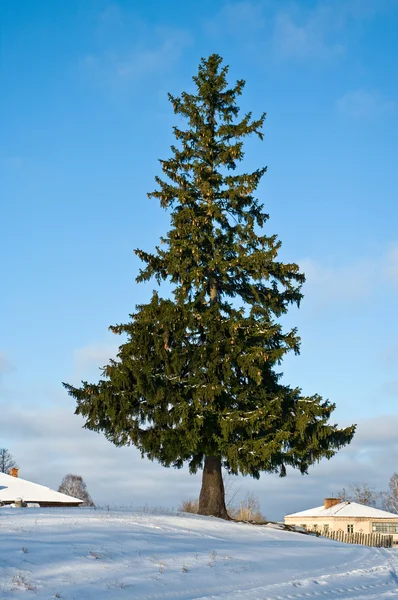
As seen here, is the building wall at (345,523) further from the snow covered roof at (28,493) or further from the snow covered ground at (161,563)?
the snow covered ground at (161,563)

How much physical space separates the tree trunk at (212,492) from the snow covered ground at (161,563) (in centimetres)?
461

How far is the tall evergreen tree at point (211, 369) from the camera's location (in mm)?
21031

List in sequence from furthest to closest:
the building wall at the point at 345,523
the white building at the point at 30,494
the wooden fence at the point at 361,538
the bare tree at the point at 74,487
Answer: the bare tree at the point at 74,487 → the building wall at the point at 345,523 → the white building at the point at 30,494 → the wooden fence at the point at 361,538

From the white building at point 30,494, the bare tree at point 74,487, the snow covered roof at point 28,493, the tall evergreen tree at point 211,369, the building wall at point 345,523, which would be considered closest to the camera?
the tall evergreen tree at point 211,369

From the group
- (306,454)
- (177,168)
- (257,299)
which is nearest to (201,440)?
(306,454)

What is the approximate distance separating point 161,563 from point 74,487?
59408 mm

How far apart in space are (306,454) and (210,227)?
931cm

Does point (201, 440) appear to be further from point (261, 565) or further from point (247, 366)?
point (261, 565)

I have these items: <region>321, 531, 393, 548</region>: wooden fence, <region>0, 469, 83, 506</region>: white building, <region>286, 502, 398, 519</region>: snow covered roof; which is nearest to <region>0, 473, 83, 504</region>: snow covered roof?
<region>0, 469, 83, 506</region>: white building

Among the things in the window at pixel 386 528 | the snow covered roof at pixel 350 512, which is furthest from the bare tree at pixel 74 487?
the window at pixel 386 528

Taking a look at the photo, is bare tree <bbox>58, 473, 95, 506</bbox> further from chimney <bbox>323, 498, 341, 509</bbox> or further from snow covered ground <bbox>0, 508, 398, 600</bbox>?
snow covered ground <bbox>0, 508, 398, 600</bbox>

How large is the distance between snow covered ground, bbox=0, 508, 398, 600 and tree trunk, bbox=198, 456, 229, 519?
461 centimetres

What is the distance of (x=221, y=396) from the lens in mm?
21891

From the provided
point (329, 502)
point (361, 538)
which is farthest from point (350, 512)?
point (361, 538)
